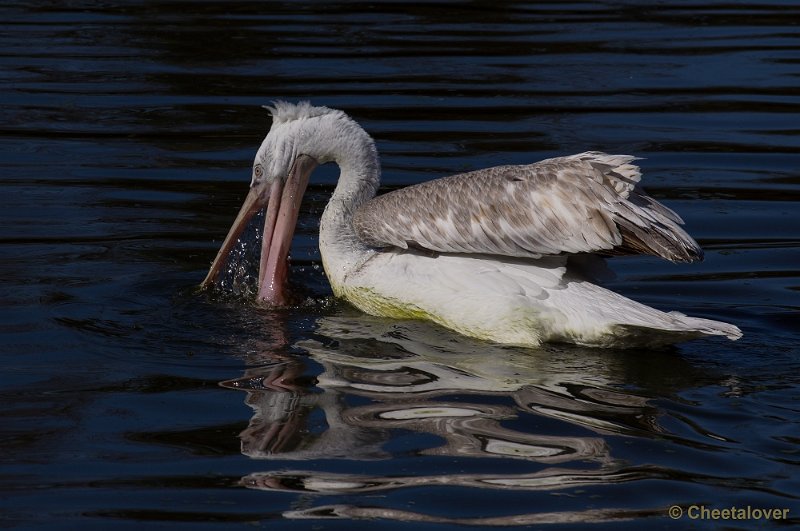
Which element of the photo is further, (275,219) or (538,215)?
(275,219)

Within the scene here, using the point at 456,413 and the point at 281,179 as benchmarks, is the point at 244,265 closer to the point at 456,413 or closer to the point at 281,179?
the point at 281,179

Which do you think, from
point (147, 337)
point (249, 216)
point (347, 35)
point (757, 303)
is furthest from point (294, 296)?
point (347, 35)

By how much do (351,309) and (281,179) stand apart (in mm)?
676

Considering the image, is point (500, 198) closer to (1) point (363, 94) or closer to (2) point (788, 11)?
(1) point (363, 94)

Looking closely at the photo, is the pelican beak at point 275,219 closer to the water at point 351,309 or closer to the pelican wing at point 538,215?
the water at point 351,309

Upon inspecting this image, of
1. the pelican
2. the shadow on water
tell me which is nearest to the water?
the shadow on water

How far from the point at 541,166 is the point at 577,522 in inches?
84.7

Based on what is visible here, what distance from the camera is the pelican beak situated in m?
6.41

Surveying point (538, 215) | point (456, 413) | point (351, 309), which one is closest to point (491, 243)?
point (538, 215)

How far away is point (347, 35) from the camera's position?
1132 centimetres

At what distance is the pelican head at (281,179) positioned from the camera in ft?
20.8

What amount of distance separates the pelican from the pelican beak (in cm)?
2

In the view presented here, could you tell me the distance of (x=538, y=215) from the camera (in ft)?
18.7

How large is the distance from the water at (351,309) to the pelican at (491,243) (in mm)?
125
